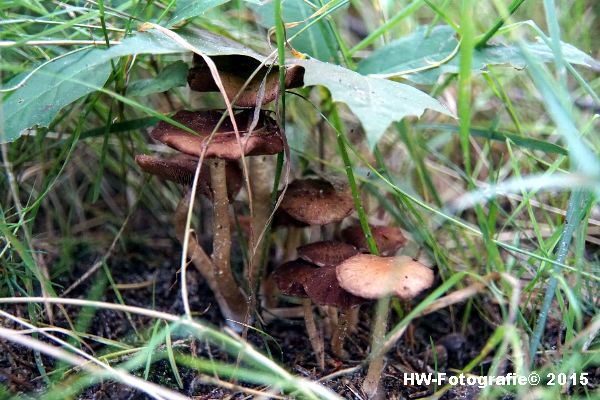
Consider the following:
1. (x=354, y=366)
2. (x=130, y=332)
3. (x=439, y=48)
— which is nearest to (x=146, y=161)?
(x=130, y=332)

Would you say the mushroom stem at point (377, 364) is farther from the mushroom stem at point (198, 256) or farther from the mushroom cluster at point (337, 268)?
the mushroom stem at point (198, 256)

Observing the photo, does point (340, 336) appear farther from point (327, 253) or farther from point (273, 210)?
point (273, 210)

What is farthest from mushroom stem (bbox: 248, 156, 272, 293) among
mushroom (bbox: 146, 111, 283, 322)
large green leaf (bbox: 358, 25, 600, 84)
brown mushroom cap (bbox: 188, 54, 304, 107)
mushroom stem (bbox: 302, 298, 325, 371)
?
large green leaf (bbox: 358, 25, 600, 84)

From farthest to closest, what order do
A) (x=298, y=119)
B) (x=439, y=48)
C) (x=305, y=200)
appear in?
(x=298, y=119) < (x=439, y=48) < (x=305, y=200)

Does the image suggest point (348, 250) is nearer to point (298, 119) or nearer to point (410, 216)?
point (410, 216)

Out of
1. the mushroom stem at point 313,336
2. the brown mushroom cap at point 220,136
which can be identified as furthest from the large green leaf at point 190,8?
the mushroom stem at point 313,336

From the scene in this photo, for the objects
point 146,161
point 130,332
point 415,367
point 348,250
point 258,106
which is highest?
point 258,106
